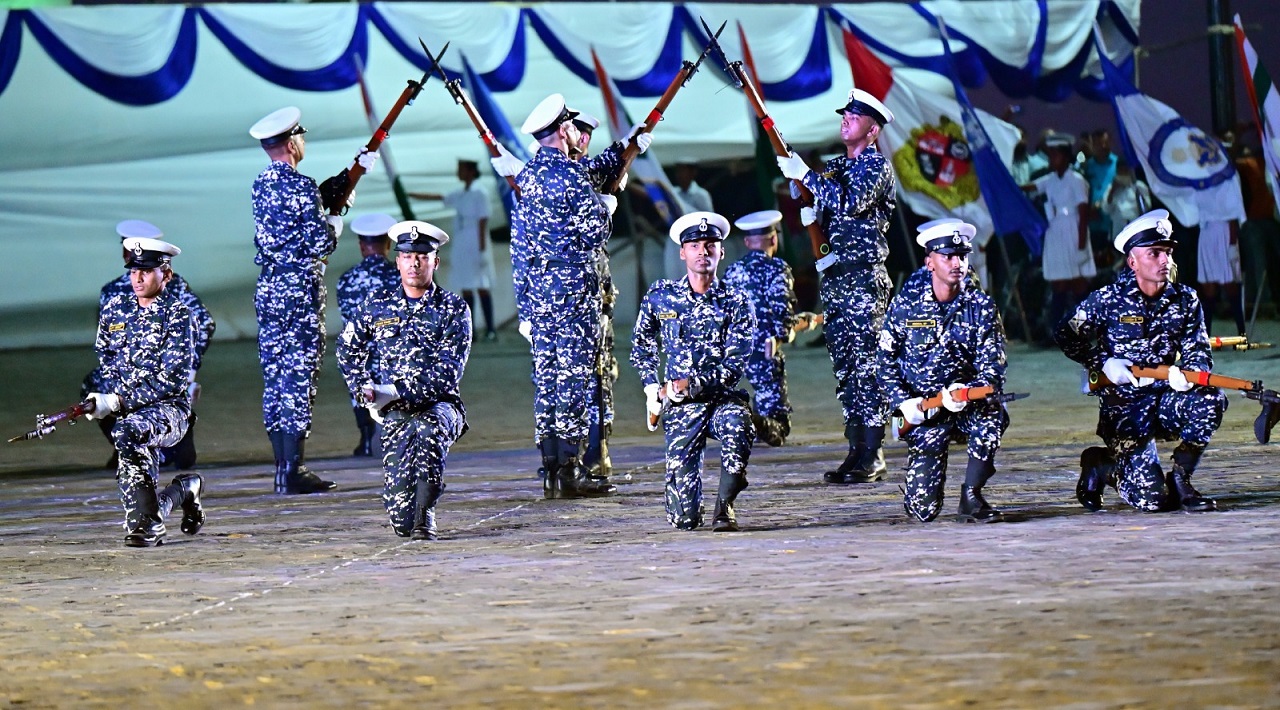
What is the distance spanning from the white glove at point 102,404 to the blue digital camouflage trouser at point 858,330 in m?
4.05

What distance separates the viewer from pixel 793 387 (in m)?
17.8

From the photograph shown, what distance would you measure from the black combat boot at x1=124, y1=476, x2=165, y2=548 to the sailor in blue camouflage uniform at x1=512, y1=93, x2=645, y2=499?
7.50 ft

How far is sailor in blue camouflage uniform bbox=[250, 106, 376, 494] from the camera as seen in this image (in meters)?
11.7

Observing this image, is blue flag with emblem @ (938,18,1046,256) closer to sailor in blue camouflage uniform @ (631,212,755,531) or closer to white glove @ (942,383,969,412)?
sailor in blue camouflage uniform @ (631,212,755,531)

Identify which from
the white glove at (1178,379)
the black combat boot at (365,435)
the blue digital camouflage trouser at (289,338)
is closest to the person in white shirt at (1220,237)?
the black combat boot at (365,435)

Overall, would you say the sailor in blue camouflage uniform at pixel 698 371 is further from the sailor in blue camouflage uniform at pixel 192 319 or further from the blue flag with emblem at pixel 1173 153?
the blue flag with emblem at pixel 1173 153

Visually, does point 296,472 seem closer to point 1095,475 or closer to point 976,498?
point 976,498

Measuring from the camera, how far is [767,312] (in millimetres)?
13344

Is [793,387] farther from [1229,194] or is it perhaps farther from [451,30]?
[451,30]

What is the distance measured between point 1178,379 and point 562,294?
3.34 m

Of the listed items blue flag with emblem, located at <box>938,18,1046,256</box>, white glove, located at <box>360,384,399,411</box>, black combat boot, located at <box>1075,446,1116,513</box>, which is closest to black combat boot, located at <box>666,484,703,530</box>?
white glove, located at <box>360,384,399,411</box>

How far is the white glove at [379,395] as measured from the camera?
9.36 meters

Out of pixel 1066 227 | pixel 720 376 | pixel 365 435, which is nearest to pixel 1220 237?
pixel 1066 227

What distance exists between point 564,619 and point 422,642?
58cm
